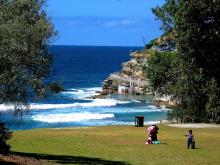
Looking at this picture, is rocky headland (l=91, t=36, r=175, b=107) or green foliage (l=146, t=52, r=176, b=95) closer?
green foliage (l=146, t=52, r=176, b=95)

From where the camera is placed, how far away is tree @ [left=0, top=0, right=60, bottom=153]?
72.5 feet

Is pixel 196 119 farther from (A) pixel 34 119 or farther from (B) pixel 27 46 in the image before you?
(B) pixel 27 46

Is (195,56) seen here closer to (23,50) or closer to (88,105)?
(23,50)

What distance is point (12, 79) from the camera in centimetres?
2208

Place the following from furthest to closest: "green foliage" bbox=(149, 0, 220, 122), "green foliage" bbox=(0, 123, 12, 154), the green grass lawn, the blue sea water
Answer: the blue sea water
"green foliage" bbox=(149, 0, 220, 122)
the green grass lawn
"green foliage" bbox=(0, 123, 12, 154)

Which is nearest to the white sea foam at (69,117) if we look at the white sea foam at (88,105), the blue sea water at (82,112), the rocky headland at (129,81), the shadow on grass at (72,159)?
the blue sea water at (82,112)

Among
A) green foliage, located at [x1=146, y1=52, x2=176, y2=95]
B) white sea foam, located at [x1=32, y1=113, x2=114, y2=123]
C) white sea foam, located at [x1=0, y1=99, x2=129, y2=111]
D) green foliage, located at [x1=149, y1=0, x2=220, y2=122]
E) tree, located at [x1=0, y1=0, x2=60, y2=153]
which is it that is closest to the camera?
tree, located at [x1=0, y1=0, x2=60, y2=153]

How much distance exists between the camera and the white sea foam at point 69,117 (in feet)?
259

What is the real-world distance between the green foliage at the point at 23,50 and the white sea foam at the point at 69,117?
2142 inches

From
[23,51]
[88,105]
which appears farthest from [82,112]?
[23,51]

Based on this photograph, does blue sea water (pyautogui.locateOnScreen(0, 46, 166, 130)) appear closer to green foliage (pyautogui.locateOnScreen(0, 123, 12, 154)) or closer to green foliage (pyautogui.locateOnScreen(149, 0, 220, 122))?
green foliage (pyautogui.locateOnScreen(149, 0, 220, 122))

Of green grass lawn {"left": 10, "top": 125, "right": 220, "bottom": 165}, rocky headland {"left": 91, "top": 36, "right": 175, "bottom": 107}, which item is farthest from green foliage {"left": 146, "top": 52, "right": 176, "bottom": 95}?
rocky headland {"left": 91, "top": 36, "right": 175, "bottom": 107}

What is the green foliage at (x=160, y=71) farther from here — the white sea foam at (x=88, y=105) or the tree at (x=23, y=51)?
the tree at (x=23, y=51)

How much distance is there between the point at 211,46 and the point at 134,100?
218 feet
